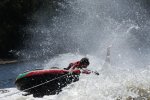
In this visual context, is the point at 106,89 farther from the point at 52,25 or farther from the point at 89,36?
the point at 89,36

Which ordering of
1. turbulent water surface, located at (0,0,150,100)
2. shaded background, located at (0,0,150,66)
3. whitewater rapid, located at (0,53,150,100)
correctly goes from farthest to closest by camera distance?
shaded background, located at (0,0,150,66) → turbulent water surface, located at (0,0,150,100) → whitewater rapid, located at (0,53,150,100)

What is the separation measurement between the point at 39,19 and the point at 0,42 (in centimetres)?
903

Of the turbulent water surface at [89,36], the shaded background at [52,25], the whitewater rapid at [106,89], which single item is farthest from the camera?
the shaded background at [52,25]

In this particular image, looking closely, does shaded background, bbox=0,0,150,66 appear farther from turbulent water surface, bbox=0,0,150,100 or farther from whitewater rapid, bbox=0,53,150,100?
whitewater rapid, bbox=0,53,150,100

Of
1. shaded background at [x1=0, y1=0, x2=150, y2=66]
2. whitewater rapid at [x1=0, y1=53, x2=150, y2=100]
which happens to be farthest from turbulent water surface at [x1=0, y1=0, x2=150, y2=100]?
whitewater rapid at [x1=0, y1=53, x2=150, y2=100]

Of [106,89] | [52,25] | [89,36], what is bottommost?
[106,89]

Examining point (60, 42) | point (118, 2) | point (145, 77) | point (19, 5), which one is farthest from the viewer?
point (118, 2)

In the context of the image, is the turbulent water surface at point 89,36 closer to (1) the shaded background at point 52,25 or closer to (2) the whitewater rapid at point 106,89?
(1) the shaded background at point 52,25

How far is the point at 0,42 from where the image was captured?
43.3 metres

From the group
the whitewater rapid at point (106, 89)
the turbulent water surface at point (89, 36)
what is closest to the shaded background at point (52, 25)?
the turbulent water surface at point (89, 36)

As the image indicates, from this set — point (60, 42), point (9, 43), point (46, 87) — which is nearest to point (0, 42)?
point (9, 43)

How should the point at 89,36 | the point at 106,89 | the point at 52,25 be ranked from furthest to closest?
the point at 89,36 → the point at 52,25 → the point at 106,89

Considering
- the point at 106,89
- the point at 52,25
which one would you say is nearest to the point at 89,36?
the point at 52,25

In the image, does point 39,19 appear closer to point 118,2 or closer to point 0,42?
point 0,42
